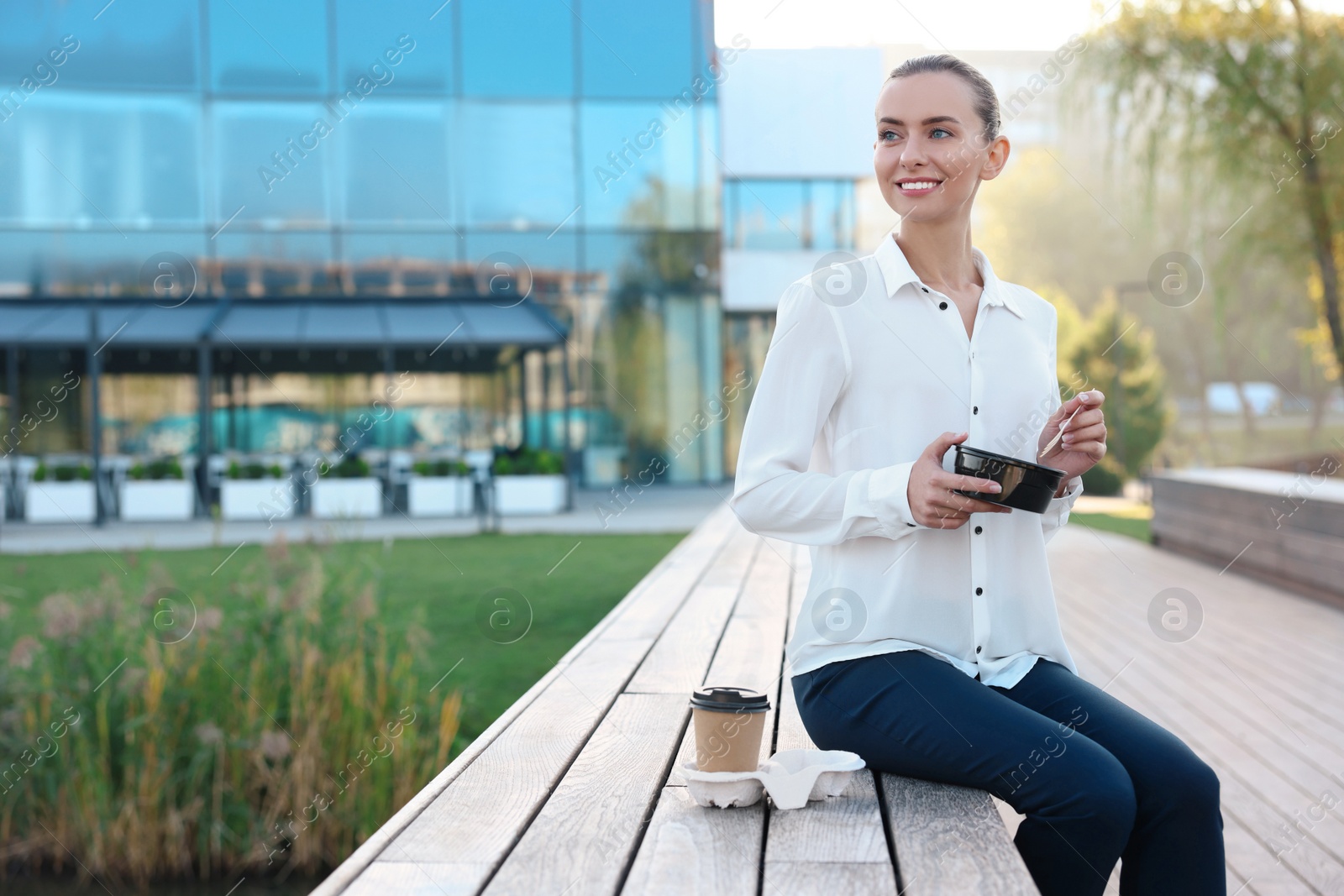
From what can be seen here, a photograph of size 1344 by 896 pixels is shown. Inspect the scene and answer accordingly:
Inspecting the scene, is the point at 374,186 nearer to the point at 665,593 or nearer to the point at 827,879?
the point at 665,593

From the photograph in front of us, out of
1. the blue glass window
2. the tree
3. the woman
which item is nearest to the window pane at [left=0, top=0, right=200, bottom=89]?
the blue glass window

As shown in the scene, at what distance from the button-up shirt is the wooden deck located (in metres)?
0.28

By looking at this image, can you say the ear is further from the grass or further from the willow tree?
the willow tree

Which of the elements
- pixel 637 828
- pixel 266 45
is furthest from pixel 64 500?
pixel 637 828

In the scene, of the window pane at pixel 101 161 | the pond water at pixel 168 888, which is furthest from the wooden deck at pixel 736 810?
the window pane at pixel 101 161

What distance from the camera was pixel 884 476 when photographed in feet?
6.57

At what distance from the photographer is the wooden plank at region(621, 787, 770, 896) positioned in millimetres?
1571

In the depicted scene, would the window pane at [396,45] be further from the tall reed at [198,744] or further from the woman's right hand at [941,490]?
the woman's right hand at [941,490]

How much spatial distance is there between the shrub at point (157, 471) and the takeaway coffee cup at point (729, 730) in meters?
15.2

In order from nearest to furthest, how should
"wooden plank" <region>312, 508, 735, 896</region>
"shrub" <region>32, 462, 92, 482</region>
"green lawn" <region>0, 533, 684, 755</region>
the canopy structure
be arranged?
"wooden plank" <region>312, 508, 735, 896</region>
"green lawn" <region>0, 533, 684, 755</region>
"shrub" <region>32, 462, 92, 482</region>
the canopy structure

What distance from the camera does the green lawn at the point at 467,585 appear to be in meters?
6.05

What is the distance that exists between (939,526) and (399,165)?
17677 millimetres

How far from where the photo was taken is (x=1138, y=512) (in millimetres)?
16391

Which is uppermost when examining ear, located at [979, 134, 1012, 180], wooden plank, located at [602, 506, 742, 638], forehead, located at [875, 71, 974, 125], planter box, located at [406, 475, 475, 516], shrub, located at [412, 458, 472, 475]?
forehead, located at [875, 71, 974, 125]
